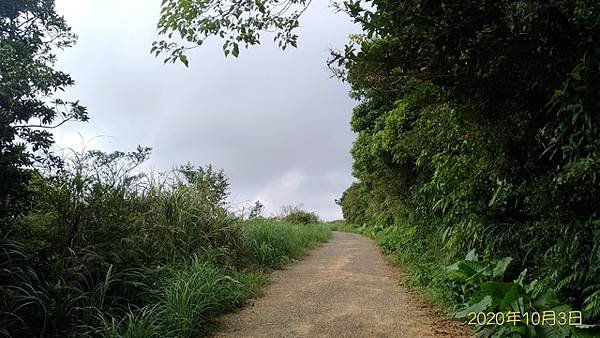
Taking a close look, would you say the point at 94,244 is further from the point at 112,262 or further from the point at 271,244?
the point at 271,244

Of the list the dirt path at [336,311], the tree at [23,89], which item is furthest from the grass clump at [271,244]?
the tree at [23,89]

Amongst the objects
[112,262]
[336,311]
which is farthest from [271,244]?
[112,262]

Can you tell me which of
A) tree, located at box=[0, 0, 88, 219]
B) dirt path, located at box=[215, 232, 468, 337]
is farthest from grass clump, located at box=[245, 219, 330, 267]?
tree, located at box=[0, 0, 88, 219]

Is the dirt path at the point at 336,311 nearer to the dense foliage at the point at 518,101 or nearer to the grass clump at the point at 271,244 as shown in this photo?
the grass clump at the point at 271,244

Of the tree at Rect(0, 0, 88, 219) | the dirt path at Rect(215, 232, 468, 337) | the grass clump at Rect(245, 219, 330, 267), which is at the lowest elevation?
the dirt path at Rect(215, 232, 468, 337)

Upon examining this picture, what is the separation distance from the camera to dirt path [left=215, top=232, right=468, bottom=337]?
3994 mm

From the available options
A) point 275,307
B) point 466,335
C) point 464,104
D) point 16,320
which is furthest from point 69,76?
point 466,335

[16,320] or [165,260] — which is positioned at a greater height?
[165,260]

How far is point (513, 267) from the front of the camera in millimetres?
3857

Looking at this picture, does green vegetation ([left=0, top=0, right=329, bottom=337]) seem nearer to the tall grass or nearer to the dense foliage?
the tall grass

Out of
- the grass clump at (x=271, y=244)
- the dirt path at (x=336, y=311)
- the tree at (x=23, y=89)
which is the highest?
the tree at (x=23, y=89)

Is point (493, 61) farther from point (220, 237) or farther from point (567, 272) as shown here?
point (220, 237)

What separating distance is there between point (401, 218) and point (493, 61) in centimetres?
729

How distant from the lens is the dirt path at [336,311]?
399cm
